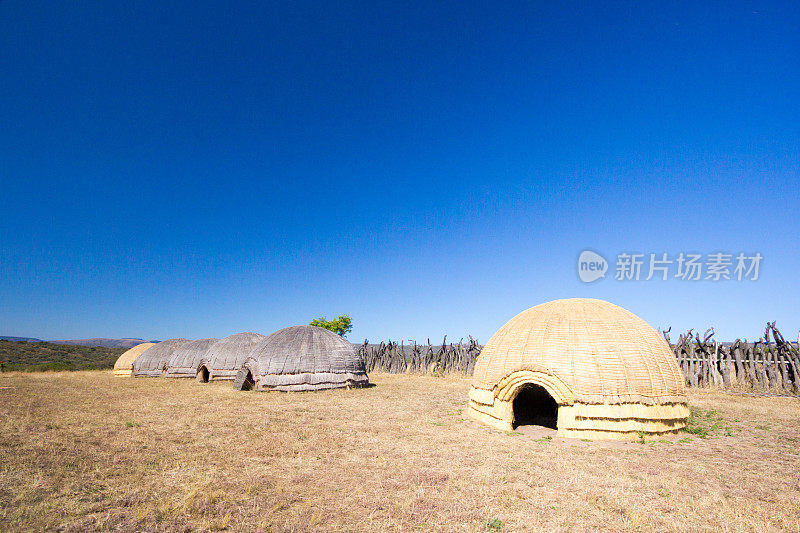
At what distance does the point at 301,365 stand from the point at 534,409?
11549 mm

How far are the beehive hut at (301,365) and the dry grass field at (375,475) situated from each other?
6770mm

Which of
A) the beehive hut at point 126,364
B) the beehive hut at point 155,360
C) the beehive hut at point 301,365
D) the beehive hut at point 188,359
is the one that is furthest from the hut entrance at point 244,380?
the beehive hut at point 126,364

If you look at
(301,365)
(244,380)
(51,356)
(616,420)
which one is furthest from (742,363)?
(51,356)

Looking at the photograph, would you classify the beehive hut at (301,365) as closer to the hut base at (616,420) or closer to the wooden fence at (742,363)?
the hut base at (616,420)

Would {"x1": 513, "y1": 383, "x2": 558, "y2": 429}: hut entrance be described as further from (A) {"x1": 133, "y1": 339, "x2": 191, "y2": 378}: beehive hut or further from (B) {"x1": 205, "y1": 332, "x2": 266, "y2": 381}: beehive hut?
(A) {"x1": 133, "y1": 339, "x2": 191, "y2": 378}: beehive hut

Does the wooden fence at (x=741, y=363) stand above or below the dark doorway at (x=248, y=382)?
above

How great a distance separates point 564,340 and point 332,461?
684cm

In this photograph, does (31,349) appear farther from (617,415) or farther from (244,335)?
(617,415)

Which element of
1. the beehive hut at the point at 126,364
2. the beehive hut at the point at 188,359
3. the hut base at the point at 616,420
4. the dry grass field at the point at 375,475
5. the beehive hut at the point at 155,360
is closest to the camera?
the dry grass field at the point at 375,475

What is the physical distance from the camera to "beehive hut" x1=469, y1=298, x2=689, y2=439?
31.4 ft

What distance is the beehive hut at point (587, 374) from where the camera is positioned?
31.4 ft

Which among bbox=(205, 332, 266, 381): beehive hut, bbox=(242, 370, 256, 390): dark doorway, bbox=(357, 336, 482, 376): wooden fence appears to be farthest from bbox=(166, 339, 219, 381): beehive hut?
bbox=(357, 336, 482, 376): wooden fence

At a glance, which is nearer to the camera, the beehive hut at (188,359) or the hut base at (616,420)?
the hut base at (616,420)

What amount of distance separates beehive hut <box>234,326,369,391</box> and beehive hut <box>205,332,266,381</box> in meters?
4.22
